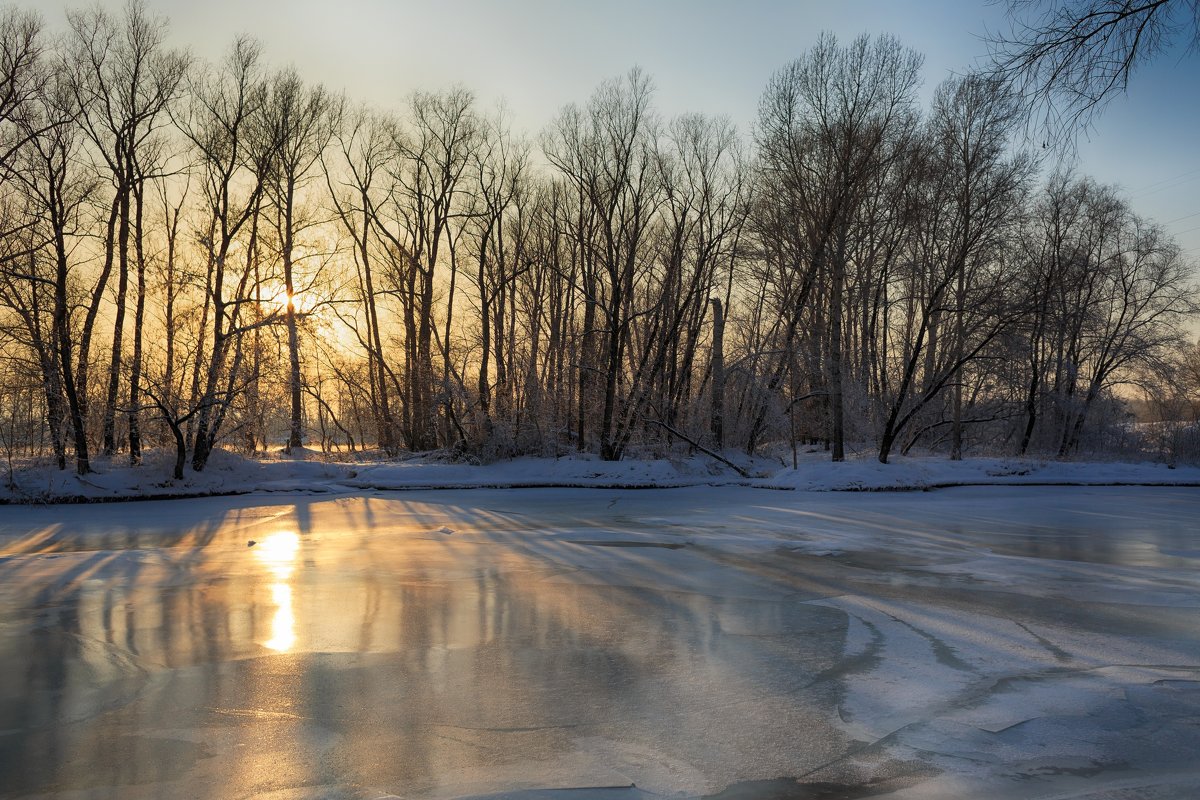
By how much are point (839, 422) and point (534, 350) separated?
933 cm

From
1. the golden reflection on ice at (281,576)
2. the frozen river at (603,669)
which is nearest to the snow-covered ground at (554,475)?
the golden reflection on ice at (281,576)

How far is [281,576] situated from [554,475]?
13584 mm

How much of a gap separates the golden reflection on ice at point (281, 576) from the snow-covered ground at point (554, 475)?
7609 mm

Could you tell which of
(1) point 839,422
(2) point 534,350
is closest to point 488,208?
(2) point 534,350

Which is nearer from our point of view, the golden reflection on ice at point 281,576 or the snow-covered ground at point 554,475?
the golden reflection on ice at point 281,576

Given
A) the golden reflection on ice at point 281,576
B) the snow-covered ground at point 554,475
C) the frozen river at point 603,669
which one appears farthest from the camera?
the snow-covered ground at point 554,475

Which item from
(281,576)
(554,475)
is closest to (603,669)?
(281,576)

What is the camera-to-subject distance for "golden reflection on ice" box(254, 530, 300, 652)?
5.95 metres

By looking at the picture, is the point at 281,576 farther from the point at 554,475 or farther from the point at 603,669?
the point at 554,475

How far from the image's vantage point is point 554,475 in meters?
22.0

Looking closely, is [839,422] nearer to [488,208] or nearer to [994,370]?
[994,370]

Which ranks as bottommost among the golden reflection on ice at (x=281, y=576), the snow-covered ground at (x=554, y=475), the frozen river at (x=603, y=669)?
the frozen river at (x=603, y=669)

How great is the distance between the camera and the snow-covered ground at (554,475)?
18047mm

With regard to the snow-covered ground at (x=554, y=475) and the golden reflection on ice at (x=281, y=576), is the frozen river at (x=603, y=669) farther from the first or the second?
the snow-covered ground at (x=554, y=475)
